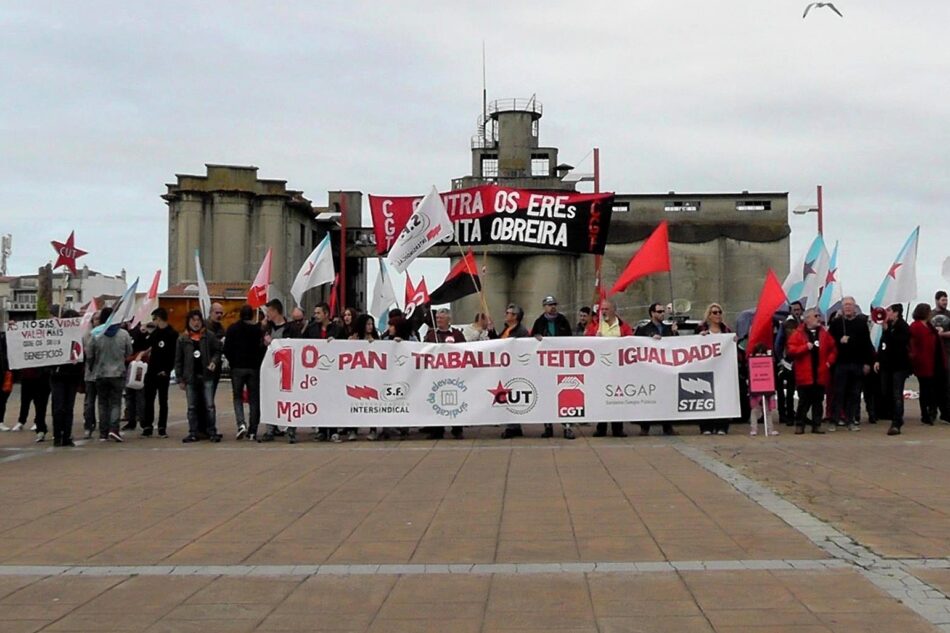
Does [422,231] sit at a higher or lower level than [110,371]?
higher

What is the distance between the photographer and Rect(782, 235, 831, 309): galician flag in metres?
17.4

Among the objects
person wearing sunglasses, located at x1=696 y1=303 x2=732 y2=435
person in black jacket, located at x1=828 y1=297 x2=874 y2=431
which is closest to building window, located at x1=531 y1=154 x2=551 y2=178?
person wearing sunglasses, located at x1=696 y1=303 x2=732 y2=435

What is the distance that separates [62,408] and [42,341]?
3.59 ft

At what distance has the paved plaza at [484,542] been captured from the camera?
222 inches

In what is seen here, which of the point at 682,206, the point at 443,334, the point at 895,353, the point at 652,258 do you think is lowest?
the point at 895,353

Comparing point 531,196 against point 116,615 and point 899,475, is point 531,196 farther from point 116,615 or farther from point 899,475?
point 116,615

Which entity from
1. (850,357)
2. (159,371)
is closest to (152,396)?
(159,371)

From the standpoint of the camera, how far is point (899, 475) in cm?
1032

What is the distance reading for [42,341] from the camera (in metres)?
14.2

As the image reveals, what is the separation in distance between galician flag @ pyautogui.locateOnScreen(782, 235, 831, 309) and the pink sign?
10.9 feet

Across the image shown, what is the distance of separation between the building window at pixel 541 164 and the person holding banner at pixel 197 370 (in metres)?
61.8

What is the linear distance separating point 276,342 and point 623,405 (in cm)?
502

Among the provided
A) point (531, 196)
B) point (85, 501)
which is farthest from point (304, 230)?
point (85, 501)

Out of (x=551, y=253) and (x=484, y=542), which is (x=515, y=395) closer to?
(x=484, y=542)
